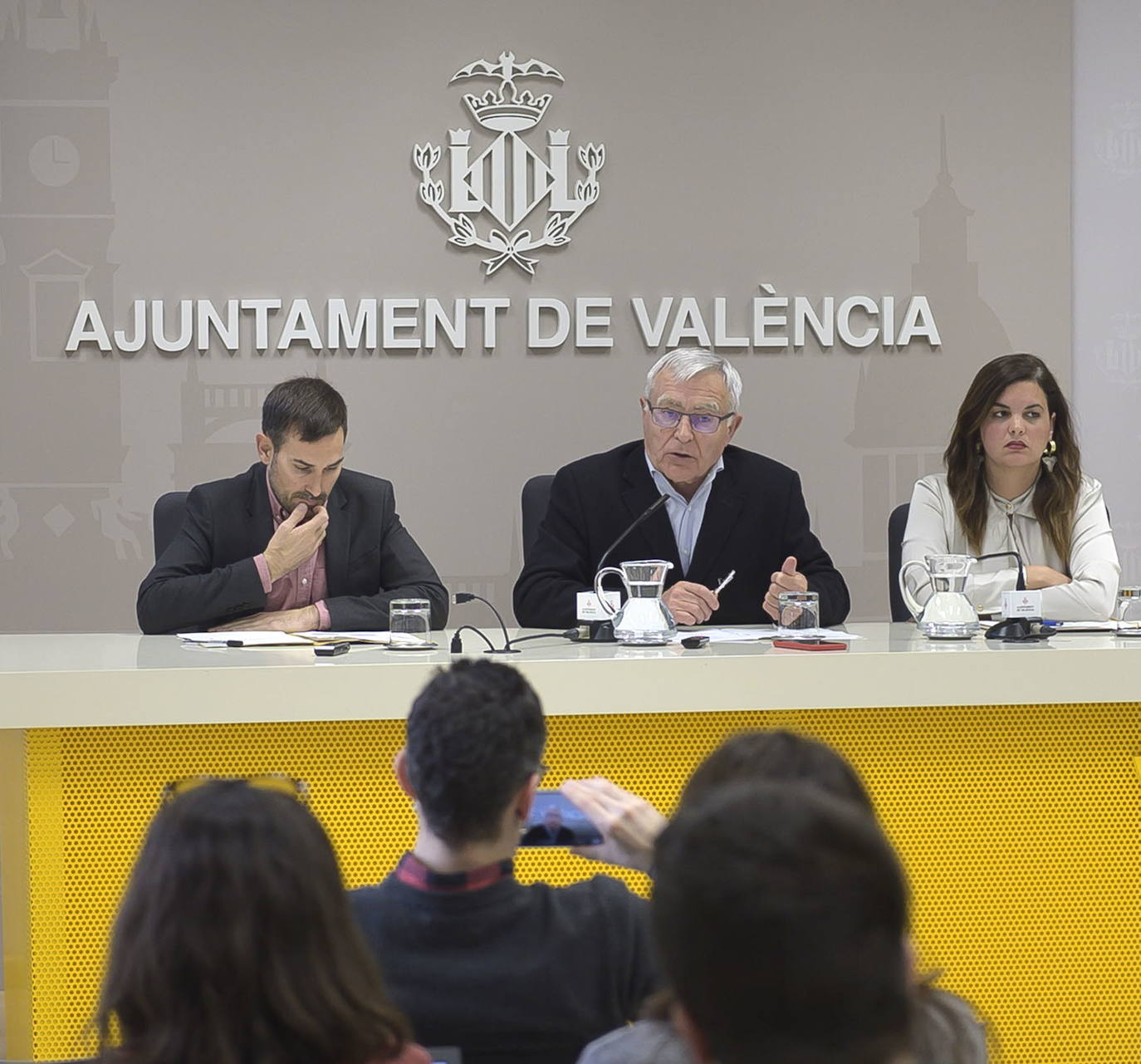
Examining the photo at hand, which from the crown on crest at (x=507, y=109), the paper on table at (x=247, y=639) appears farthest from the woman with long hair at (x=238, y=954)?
the crown on crest at (x=507, y=109)

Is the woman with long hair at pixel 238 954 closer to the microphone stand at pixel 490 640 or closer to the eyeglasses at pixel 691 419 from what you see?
the microphone stand at pixel 490 640

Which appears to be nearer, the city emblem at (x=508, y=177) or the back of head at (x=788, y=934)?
the back of head at (x=788, y=934)

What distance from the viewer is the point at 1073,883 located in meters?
2.50

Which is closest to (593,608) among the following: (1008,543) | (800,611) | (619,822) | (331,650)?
(800,611)

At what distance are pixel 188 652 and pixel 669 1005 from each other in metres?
1.81

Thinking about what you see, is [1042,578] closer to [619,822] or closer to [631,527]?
[631,527]

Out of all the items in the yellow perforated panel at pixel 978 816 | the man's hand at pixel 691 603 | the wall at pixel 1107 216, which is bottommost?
the yellow perforated panel at pixel 978 816

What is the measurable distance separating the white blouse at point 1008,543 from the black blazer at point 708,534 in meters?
0.23

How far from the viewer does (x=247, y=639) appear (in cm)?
277

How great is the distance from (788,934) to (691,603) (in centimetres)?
230

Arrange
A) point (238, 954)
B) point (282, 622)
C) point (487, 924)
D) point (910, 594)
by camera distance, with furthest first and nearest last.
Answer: point (910, 594)
point (282, 622)
point (487, 924)
point (238, 954)

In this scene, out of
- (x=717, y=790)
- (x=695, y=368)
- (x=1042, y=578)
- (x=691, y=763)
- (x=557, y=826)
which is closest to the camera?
(x=717, y=790)

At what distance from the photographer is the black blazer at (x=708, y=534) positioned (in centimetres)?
346

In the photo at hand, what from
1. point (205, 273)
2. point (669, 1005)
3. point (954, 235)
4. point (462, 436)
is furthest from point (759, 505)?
point (669, 1005)
